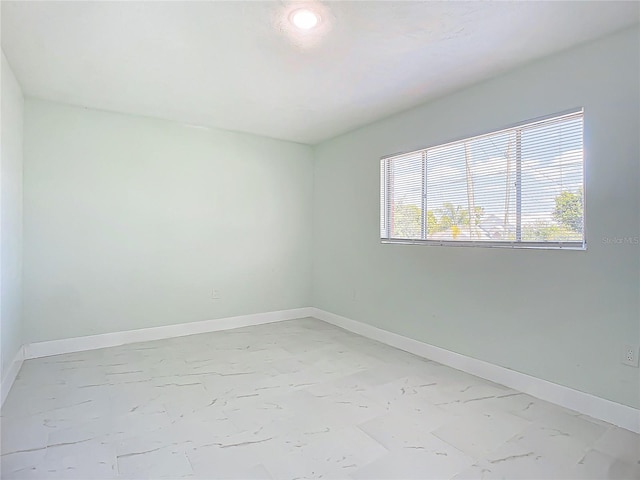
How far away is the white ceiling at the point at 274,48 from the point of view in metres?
2.01

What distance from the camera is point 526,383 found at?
2668mm

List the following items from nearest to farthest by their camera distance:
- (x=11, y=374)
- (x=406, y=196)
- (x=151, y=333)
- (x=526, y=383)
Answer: (x=526, y=383)
(x=11, y=374)
(x=406, y=196)
(x=151, y=333)

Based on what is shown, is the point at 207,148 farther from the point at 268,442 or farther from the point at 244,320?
the point at 268,442

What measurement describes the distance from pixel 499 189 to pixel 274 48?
1.99 m

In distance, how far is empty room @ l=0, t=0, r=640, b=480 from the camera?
6.63 ft

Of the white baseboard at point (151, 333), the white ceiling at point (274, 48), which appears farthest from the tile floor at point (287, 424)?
the white ceiling at point (274, 48)

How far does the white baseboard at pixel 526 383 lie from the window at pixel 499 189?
971 millimetres

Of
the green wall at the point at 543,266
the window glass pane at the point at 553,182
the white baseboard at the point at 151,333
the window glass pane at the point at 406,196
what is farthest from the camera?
the window glass pane at the point at 406,196

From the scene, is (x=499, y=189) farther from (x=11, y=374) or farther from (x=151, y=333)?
(x=11, y=374)

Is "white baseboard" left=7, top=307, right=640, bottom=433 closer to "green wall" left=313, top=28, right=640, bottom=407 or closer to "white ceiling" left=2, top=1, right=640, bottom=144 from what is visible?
"green wall" left=313, top=28, right=640, bottom=407

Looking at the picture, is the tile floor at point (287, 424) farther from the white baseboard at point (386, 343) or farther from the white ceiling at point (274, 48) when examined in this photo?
the white ceiling at point (274, 48)

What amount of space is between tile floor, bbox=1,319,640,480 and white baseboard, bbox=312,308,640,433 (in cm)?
7

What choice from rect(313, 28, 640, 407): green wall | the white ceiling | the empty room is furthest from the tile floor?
the white ceiling

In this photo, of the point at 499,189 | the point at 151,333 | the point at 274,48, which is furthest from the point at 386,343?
the point at 274,48
